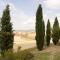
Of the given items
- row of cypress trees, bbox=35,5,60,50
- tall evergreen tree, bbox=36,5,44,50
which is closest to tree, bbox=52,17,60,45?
row of cypress trees, bbox=35,5,60,50

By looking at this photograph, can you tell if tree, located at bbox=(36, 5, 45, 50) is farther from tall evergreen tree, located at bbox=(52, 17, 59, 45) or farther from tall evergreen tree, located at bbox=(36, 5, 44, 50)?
tall evergreen tree, located at bbox=(52, 17, 59, 45)

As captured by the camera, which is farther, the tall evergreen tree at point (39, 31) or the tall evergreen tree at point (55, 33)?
the tall evergreen tree at point (55, 33)

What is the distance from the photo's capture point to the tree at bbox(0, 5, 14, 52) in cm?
2373

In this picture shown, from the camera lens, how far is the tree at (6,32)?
23.7 metres

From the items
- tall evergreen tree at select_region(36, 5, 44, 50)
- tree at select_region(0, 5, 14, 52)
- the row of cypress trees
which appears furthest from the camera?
the row of cypress trees

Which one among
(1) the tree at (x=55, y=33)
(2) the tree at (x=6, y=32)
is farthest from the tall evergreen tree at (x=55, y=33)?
(2) the tree at (x=6, y=32)

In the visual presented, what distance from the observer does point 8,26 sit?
80.2ft

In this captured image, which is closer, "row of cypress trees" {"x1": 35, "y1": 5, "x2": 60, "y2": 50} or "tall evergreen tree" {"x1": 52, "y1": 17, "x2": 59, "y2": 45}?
"row of cypress trees" {"x1": 35, "y1": 5, "x2": 60, "y2": 50}

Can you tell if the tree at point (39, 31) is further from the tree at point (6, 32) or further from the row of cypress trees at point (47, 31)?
the tree at point (6, 32)

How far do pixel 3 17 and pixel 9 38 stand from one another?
2389mm

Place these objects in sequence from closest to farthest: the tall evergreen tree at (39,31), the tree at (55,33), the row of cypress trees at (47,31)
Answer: the tall evergreen tree at (39,31) → the row of cypress trees at (47,31) → the tree at (55,33)

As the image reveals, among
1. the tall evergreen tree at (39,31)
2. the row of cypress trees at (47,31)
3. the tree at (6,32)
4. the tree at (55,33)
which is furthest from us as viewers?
the tree at (55,33)

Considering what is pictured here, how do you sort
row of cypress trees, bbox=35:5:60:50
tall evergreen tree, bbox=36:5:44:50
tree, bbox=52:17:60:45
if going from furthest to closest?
tree, bbox=52:17:60:45, row of cypress trees, bbox=35:5:60:50, tall evergreen tree, bbox=36:5:44:50

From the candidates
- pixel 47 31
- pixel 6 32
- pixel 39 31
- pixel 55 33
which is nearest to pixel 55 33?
pixel 55 33
